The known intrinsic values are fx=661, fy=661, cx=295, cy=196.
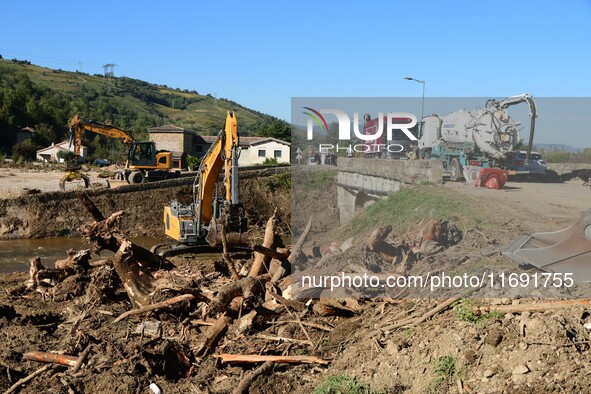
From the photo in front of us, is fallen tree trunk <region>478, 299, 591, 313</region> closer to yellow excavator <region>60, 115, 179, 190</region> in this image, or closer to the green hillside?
yellow excavator <region>60, 115, 179, 190</region>

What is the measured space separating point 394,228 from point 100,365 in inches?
169

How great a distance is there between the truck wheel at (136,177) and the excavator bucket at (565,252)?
88.9 feet

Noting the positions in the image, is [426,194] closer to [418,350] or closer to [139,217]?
[418,350]

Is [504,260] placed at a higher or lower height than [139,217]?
higher

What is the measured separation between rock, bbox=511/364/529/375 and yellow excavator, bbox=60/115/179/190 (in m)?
28.7

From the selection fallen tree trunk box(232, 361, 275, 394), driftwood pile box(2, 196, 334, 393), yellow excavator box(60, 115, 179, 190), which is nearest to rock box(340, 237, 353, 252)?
driftwood pile box(2, 196, 334, 393)

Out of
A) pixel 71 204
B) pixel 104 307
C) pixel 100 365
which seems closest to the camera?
pixel 100 365

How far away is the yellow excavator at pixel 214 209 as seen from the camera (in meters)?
17.0

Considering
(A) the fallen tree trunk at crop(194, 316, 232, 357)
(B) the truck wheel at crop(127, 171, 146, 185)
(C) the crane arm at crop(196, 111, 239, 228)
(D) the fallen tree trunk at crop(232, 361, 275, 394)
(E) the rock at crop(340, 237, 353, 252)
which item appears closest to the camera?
(D) the fallen tree trunk at crop(232, 361, 275, 394)

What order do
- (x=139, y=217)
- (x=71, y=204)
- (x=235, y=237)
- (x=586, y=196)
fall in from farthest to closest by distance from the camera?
(x=139, y=217) → (x=71, y=204) → (x=235, y=237) → (x=586, y=196)

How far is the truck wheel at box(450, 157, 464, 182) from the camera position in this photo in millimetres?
8695

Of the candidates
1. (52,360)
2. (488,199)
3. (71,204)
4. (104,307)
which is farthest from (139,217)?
(488,199)

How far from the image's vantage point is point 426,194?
28.6ft

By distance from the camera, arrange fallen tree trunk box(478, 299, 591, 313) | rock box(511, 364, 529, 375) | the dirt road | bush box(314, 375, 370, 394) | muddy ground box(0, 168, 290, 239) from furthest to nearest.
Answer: muddy ground box(0, 168, 290, 239) < the dirt road < fallen tree trunk box(478, 299, 591, 313) < bush box(314, 375, 370, 394) < rock box(511, 364, 529, 375)
